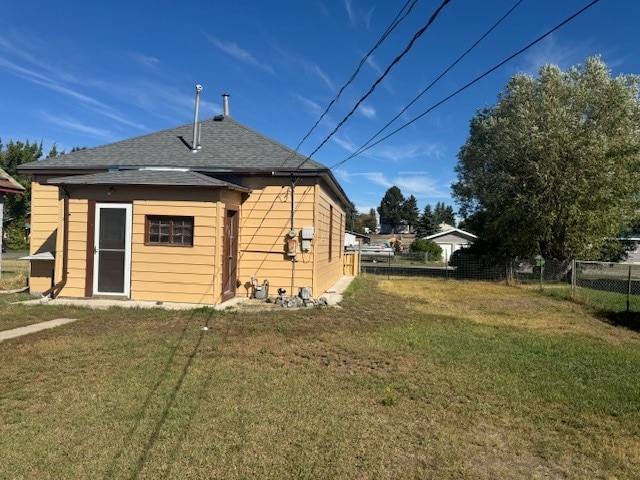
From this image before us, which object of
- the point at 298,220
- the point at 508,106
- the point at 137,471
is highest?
the point at 508,106

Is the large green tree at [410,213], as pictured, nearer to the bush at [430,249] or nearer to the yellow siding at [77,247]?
the bush at [430,249]

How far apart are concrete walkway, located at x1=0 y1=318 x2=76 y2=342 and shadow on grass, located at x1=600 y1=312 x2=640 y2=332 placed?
32.5 feet

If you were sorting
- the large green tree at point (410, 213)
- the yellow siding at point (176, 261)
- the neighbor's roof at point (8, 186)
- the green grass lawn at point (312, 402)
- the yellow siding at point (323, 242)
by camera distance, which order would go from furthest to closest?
the large green tree at point (410, 213) < the neighbor's roof at point (8, 186) < the yellow siding at point (323, 242) < the yellow siding at point (176, 261) < the green grass lawn at point (312, 402)

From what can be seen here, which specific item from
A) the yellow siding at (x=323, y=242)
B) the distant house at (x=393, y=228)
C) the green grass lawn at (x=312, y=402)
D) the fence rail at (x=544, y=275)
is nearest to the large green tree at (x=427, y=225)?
the distant house at (x=393, y=228)

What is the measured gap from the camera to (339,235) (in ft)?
55.0

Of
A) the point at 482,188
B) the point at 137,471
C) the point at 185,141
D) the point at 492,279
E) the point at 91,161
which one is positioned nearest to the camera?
the point at 137,471

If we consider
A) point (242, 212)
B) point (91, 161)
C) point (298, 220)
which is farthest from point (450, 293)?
point (91, 161)

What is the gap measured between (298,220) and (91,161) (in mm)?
5185

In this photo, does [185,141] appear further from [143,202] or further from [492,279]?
[492,279]

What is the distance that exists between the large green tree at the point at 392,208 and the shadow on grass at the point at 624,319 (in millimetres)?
84511

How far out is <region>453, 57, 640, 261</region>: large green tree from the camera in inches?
703

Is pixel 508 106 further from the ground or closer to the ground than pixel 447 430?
further from the ground

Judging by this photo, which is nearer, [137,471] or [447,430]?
[137,471]

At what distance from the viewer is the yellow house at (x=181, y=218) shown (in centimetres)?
911
